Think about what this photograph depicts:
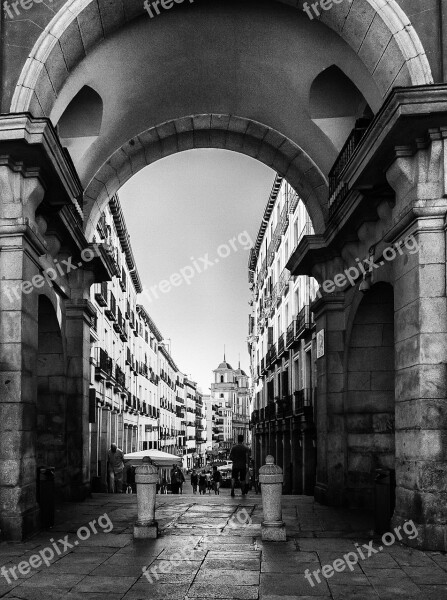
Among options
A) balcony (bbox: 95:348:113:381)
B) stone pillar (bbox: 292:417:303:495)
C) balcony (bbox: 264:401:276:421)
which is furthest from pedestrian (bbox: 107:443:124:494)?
balcony (bbox: 264:401:276:421)

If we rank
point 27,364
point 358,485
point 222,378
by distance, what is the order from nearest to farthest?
point 27,364, point 358,485, point 222,378

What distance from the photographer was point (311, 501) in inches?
634

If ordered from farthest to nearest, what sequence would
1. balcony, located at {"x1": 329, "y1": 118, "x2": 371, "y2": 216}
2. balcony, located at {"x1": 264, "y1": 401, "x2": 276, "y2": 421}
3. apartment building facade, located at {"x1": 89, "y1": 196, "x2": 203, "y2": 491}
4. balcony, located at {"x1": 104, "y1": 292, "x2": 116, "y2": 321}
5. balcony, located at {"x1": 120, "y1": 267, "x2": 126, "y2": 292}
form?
1. balcony, located at {"x1": 120, "y1": 267, "x2": 126, "y2": 292}
2. balcony, located at {"x1": 264, "y1": 401, "x2": 276, "y2": 421}
3. balcony, located at {"x1": 104, "y1": 292, "x2": 116, "y2": 321}
4. apartment building facade, located at {"x1": 89, "y1": 196, "x2": 203, "y2": 491}
5. balcony, located at {"x1": 329, "y1": 118, "x2": 371, "y2": 216}

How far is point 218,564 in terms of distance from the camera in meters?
8.80

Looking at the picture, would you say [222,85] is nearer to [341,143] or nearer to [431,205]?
[341,143]

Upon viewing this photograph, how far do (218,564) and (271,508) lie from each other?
1823 millimetres

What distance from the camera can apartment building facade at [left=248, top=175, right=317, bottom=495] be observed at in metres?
26.8

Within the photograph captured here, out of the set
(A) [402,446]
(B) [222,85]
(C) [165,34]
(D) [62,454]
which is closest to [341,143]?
(B) [222,85]

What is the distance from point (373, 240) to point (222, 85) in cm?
479

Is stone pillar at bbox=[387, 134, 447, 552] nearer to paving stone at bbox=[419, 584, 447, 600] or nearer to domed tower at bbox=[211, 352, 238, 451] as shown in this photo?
paving stone at bbox=[419, 584, 447, 600]

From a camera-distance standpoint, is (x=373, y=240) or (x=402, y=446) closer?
(x=402, y=446)

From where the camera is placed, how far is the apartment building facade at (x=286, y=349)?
26844mm

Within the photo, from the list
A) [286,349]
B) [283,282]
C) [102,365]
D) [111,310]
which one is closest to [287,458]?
[286,349]

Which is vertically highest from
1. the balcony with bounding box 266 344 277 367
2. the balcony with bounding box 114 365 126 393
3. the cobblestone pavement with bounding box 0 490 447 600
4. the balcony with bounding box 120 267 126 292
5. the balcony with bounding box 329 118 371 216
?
the balcony with bounding box 120 267 126 292
